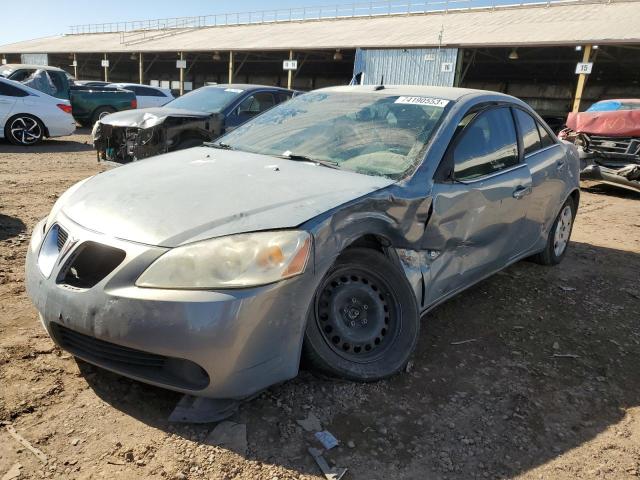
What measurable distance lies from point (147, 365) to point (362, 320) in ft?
3.46

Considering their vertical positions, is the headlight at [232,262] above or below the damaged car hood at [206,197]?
below

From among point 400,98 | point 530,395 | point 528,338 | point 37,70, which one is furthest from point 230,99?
→ point 37,70

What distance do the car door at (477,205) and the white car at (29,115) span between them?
1032 centimetres

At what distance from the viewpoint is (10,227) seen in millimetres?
4852

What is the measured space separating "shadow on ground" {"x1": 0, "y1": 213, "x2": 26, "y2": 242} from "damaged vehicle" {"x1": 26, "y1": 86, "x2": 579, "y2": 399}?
226 cm

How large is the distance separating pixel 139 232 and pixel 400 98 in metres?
2.03

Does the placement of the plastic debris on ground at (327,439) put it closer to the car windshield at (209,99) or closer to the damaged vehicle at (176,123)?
the damaged vehicle at (176,123)

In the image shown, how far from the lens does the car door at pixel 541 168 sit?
394 centimetres

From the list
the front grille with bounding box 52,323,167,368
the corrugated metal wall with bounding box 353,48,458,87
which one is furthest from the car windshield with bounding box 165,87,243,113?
the corrugated metal wall with bounding box 353,48,458,87

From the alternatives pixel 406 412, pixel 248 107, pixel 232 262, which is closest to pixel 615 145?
pixel 248 107

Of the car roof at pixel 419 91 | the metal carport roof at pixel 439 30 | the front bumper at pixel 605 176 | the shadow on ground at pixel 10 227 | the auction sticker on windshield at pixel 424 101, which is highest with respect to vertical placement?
the metal carport roof at pixel 439 30

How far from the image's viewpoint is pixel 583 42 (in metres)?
16.6

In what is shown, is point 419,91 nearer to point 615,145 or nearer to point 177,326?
point 177,326

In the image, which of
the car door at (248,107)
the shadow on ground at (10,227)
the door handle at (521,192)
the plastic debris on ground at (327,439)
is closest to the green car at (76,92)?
the car door at (248,107)
